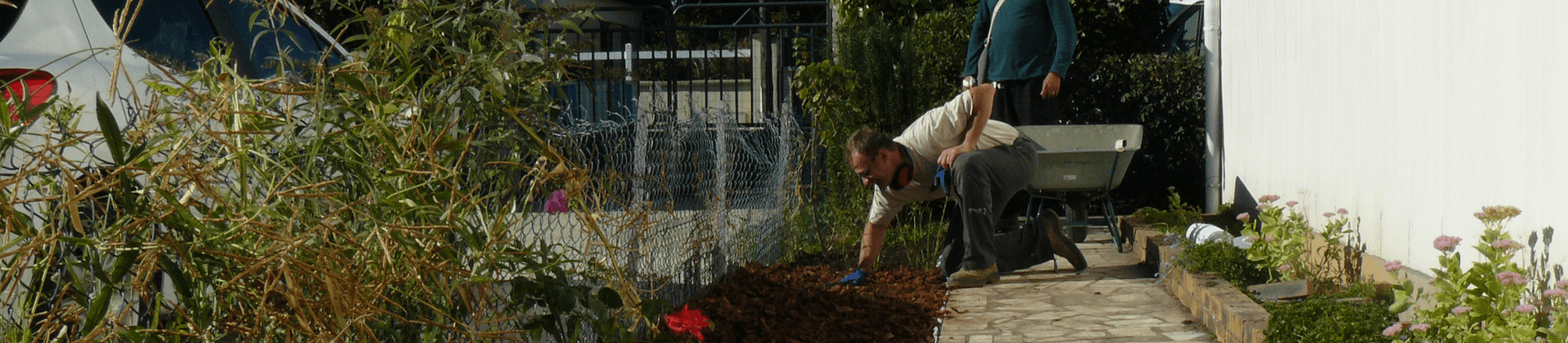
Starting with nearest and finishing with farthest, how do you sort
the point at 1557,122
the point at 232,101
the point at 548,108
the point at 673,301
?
the point at 232,101 → the point at 548,108 → the point at 1557,122 → the point at 673,301

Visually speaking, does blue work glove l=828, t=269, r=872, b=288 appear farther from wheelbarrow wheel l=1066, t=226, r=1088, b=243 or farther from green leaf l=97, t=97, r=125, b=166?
green leaf l=97, t=97, r=125, b=166

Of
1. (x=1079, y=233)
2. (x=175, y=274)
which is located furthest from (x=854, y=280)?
(x=175, y=274)

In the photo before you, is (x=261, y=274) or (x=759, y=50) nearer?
(x=261, y=274)

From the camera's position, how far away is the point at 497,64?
2.20 m

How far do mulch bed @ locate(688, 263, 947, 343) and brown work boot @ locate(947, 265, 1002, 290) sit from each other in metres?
0.06

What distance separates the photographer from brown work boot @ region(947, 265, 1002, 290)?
5027mm

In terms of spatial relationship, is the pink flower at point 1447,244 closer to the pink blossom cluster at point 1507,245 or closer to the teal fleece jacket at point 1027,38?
the pink blossom cluster at point 1507,245

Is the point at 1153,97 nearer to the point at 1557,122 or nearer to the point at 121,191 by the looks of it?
the point at 1557,122

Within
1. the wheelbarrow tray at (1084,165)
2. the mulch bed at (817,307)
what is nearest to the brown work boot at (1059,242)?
the wheelbarrow tray at (1084,165)

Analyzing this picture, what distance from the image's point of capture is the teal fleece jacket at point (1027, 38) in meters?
6.25

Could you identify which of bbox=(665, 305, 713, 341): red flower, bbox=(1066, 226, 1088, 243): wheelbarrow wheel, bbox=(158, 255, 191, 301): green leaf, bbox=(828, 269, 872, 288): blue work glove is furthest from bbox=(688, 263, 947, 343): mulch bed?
bbox=(158, 255, 191, 301): green leaf

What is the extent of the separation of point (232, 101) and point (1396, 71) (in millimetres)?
3457

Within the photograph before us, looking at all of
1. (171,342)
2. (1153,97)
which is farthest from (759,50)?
(171,342)

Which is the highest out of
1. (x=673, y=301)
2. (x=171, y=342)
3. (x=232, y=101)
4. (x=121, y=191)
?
(x=232, y=101)
